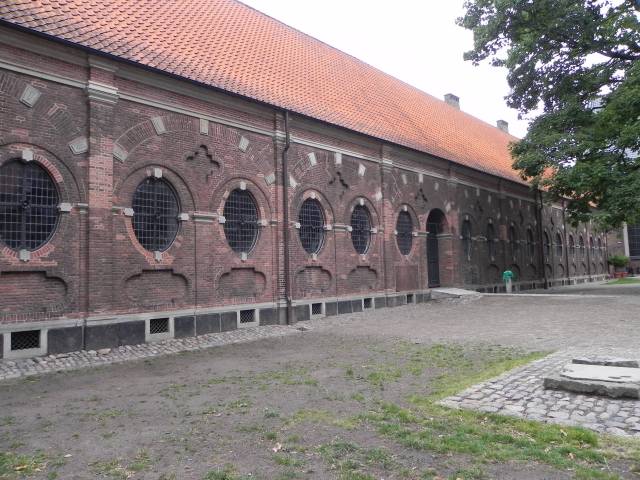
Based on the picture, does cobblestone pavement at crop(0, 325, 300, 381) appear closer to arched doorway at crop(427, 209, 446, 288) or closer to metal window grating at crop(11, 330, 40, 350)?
metal window grating at crop(11, 330, 40, 350)

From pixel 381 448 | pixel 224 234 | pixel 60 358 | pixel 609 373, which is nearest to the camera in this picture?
pixel 381 448

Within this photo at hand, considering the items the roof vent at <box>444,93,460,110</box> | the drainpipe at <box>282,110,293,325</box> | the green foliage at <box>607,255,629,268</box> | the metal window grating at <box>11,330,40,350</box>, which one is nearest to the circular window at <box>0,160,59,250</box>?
the metal window grating at <box>11,330,40,350</box>

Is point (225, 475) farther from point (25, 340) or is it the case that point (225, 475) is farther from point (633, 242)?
point (633, 242)

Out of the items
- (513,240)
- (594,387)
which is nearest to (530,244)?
(513,240)

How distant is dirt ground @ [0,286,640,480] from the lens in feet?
14.0

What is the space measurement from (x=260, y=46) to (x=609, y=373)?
1627 centimetres

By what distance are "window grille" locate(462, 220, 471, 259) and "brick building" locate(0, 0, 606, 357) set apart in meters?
1.04

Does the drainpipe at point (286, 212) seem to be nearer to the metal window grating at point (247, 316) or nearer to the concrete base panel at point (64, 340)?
the metal window grating at point (247, 316)

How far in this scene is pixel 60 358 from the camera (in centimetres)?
1002

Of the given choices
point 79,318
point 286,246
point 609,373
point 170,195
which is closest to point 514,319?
point 286,246

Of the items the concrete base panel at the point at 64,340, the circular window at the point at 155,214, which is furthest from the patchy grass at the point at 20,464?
the circular window at the point at 155,214

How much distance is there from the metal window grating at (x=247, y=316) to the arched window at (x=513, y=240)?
784 inches

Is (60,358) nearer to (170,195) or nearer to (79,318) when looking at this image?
(79,318)

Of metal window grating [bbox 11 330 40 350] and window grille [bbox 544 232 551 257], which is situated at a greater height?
window grille [bbox 544 232 551 257]
